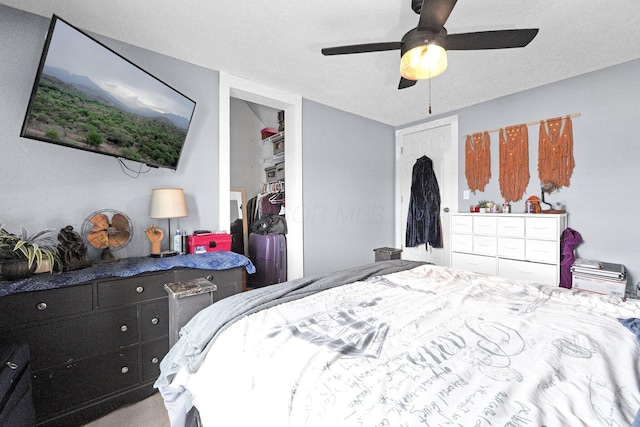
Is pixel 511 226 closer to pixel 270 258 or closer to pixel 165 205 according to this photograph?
pixel 270 258

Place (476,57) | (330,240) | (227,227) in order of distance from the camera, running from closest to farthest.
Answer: (476,57) < (227,227) < (330,240)

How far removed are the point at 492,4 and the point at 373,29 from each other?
0.76m

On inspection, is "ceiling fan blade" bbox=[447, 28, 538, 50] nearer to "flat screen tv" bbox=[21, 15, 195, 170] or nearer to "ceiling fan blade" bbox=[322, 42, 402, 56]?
"ceiling fan blade" bbox=[322, 42, 402, 56]

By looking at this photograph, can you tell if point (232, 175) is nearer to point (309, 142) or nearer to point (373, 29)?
point (309, 142)

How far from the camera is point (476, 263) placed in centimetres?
318

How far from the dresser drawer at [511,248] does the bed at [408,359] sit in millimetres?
1637

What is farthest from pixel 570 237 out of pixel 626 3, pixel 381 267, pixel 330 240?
pixel 330 240

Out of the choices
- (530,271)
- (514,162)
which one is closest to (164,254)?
(530,271)

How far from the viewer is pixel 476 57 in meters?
2.38

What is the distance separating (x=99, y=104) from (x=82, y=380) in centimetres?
163

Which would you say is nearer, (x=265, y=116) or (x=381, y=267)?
(x=381, y=267)

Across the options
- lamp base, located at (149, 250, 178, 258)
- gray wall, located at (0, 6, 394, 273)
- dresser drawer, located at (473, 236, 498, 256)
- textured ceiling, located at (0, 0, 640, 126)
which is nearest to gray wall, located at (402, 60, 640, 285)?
textured ceiling, located at (0, 0, 640, 126)

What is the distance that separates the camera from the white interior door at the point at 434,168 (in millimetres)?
3699

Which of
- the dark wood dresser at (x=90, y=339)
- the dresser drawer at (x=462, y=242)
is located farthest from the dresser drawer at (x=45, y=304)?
the dresser drawer at (x=462, y=242)
